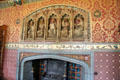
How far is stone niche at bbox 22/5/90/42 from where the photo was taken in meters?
3.72

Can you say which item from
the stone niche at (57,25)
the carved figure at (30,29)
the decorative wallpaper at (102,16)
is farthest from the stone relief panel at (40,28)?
the decorative wallpaper at (102,16)

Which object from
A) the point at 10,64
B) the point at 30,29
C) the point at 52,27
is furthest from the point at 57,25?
the point at 10,64

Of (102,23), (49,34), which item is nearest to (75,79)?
(49,34)

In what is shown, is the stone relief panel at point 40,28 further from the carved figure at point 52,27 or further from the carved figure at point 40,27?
the carved figure at point 52,27

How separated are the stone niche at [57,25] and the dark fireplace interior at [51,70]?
104cm

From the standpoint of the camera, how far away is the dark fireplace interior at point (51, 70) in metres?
4.13

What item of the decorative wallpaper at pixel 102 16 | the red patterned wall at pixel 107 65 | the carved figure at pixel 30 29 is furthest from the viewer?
the carved figure at pixel 30 29

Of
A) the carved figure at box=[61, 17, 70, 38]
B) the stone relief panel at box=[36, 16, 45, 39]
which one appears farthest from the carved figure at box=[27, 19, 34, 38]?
the carved figure at box=[61, 17, 70, 38]

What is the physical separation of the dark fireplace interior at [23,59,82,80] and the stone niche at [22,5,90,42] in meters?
1.04

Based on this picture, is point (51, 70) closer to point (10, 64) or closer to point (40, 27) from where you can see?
point (40, 27)

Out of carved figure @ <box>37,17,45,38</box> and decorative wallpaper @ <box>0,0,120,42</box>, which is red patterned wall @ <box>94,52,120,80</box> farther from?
carved figure @ <box>37,17,45,38</box>

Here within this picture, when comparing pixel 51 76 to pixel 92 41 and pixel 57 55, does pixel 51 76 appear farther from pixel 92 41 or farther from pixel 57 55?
pixel 92 41

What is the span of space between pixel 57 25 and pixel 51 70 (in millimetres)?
1884

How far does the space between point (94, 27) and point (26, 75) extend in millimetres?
3484
